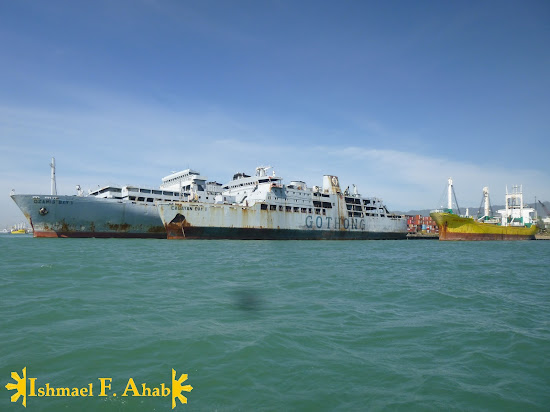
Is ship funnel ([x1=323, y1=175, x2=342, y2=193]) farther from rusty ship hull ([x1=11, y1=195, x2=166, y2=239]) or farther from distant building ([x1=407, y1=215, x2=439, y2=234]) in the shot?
distant building ([x1=407, y1=215, x2=439, y2=234])

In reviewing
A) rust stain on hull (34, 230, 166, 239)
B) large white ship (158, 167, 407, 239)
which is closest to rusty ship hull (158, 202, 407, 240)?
large white ship (158, 167, 407, 239)

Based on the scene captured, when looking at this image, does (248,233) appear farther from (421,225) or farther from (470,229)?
(421,225)

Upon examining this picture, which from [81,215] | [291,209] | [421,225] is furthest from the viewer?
[421,225]

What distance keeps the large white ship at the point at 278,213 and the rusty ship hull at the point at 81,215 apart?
4806 mm

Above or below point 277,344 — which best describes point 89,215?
above

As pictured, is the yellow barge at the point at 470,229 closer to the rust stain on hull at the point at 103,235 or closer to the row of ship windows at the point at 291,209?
the row of ship windows at the point at 291,209

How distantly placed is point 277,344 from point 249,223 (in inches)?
1241

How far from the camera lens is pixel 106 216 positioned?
36031 millimetres

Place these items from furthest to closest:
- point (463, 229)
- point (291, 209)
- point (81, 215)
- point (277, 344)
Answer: point (463, 229)
point (291, 209)
point (81, 215)
point (277, 344)

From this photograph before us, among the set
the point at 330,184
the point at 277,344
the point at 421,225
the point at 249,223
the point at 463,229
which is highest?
the point at 330,184

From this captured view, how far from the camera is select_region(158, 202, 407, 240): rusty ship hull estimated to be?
1359 inches

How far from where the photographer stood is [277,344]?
552 centimetres

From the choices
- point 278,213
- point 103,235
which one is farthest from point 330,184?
point 103,235

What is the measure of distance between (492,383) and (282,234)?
1381 inches
